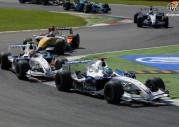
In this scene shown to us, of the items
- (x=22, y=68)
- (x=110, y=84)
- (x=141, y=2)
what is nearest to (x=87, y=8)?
(x=141, y=2)

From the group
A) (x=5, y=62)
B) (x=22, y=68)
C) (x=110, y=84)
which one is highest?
(x=110, y=84)

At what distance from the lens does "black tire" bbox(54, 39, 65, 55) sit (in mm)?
26897

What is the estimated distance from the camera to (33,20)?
44.7 meters

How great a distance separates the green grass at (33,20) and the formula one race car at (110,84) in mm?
21243

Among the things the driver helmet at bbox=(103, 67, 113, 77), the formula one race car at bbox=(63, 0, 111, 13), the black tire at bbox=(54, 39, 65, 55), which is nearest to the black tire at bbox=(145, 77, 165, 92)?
the driver helmet at bbox=(103, 67, 113, 77)

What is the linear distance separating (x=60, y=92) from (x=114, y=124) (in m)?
4.61

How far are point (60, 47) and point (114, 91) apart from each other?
11.4 meters

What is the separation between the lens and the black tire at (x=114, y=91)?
1587 centimetres

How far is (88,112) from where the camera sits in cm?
1499

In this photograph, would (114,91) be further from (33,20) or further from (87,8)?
(87,8)

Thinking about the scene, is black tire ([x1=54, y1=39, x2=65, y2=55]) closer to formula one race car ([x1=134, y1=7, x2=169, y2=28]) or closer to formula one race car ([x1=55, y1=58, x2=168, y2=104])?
formula one race car ([x1=55, y1=58, x2=168, y2=104])

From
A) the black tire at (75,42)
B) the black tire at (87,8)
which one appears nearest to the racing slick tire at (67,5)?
the black tire at (87,8)

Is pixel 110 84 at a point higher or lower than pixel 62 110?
higher

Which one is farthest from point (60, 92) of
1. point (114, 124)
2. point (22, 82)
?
point (114, 124)
